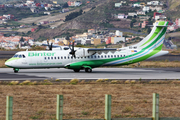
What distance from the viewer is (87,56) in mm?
37562

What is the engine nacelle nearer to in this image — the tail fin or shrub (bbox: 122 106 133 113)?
the tail fin

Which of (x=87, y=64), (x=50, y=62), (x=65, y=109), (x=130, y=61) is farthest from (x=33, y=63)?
(x=65, y=109)

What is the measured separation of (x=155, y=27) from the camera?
3931 centimetres

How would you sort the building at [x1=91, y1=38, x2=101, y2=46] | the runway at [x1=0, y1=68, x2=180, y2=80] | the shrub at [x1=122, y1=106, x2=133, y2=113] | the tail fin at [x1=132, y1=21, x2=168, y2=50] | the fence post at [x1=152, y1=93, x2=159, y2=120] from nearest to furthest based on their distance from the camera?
the fence post at [x1=152, y1=93, x2=159, y2=120], the shrub at [x1=122, y1=106, x2=133, y2=113], the runway at [x1=0, y1=68, x2=180, y2=80], the tail fin at [x1=132, y1=21, x2=168, y2=50], the building at [x1=91, y1=38, x2=101, y2=46]

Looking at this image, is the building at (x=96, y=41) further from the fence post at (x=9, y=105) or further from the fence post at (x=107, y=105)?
the fence post at (x=9, y=105)

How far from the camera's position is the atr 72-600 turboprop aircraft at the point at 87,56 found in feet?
117

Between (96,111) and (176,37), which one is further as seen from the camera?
(176,37)

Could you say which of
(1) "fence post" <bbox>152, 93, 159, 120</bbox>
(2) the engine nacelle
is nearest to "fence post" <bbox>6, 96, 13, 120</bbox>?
(1) "fence post" <bbox>152, 93, 159, 120</bbox>

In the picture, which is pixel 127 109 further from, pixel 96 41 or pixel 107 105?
pixel 96 41

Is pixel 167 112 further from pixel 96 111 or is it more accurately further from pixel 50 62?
pixel 50 62

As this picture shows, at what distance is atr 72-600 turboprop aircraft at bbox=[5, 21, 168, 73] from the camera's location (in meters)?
35.6

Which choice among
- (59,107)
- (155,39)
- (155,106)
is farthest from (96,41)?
(59,107)

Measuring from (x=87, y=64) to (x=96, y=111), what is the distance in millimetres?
23975

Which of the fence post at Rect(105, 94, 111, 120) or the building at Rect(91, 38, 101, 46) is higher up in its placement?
the building at Rect(91, 38, 101, 46)
